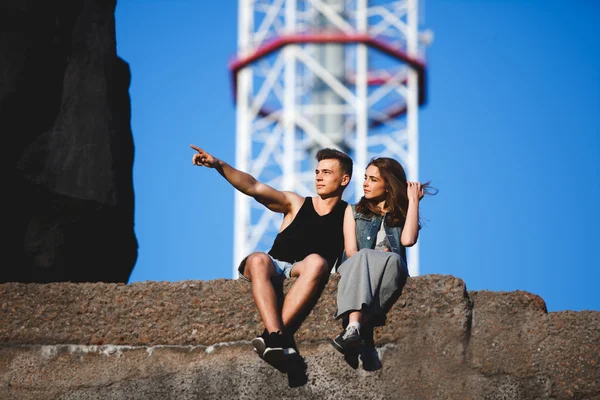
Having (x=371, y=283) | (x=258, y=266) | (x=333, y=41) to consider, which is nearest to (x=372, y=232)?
(x=371, y=283)

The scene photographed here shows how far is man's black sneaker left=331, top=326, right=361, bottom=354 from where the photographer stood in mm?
6281

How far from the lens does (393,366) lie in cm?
648

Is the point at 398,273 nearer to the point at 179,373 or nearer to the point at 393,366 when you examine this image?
the point at 393,366

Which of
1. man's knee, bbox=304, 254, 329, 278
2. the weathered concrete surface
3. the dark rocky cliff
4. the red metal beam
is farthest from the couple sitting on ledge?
the red metal beam

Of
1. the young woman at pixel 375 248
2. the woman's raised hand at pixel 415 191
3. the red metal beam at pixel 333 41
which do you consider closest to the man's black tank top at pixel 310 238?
the young woman at pixel 375 248

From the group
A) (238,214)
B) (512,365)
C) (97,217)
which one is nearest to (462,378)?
(512,365)

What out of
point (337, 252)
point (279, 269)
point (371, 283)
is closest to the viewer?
point (371, 283)

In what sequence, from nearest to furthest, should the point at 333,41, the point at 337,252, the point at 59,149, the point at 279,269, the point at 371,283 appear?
the point at 371,283 → the point at 279,269 → the point at 337,252 → the point at 59,149 → the point at 333,41

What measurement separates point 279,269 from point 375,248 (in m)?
0.60

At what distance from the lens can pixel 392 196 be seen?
740cm

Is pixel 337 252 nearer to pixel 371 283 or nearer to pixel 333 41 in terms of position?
pixel 371 283

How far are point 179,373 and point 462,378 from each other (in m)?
1.51

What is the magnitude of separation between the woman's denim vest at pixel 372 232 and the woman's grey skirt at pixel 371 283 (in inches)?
17.4

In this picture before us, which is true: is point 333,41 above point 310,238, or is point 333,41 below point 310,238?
above
